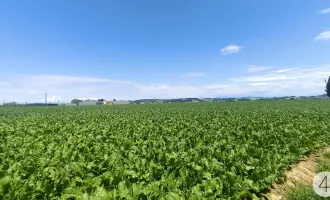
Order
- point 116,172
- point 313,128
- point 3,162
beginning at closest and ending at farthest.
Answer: point 116,172
point 3,162
point 313,128

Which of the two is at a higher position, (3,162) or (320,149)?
(3,162)

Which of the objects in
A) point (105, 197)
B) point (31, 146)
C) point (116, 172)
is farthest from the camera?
point (31, 146)

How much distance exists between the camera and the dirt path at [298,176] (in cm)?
537

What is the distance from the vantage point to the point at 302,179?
6.34 meters

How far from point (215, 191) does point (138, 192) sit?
5.51 feet

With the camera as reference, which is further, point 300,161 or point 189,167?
point 300,161

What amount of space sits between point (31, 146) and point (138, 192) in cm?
640

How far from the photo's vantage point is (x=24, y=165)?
5.04 m

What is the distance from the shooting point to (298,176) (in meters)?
6.51

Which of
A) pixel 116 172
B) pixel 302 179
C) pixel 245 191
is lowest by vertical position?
pixel 302 179

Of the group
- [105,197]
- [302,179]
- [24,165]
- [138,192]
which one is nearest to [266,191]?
[302,179]

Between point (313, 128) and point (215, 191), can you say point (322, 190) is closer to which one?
point (215, 191)

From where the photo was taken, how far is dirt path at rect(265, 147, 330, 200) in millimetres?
5370

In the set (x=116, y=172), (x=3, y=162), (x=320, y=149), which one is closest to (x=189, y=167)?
(x=116, y=172)
